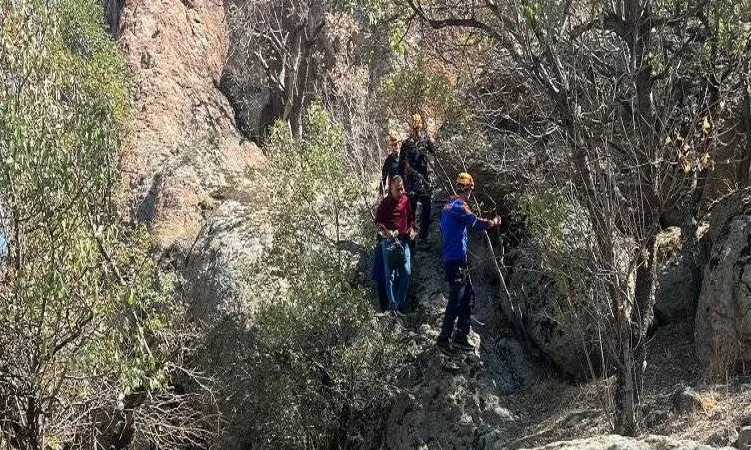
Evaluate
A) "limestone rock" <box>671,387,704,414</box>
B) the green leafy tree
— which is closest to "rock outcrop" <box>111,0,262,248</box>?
the green leafy tree

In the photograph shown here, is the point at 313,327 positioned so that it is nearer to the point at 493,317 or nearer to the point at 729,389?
the point at 493,317

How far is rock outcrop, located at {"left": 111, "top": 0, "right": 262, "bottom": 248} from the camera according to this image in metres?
23.0

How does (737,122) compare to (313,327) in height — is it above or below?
above

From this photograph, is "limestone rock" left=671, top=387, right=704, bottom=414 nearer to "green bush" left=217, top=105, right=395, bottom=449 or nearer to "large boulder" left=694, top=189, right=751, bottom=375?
"large boulder" left=694, top=189, right=751, bottom=375

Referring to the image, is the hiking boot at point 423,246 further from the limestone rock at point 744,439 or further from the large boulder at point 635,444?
the large boulder at point 635,444

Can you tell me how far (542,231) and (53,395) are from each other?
6.45m

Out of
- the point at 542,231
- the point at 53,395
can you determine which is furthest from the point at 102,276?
the point at 542,231

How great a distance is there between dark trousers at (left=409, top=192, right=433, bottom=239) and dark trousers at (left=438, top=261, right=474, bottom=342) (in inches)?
97.2

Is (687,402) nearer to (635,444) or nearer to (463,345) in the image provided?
(463,345)

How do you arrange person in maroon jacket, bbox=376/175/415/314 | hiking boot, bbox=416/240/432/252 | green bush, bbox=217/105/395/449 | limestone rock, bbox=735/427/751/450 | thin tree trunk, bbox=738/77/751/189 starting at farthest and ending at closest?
hiking boot, bbox=416/240/432/252
person in maroon jacket, bbox=376/175/415/314
green bush, bbox=217/105/395/449
thin tree trunk, bbox=738/77/751/189
limestone rock, bbox=735/427/751/450

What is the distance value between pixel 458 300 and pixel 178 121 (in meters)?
18.4

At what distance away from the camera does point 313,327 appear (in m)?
11.8

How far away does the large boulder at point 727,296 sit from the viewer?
9.47 m

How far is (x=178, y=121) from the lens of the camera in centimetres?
2711
